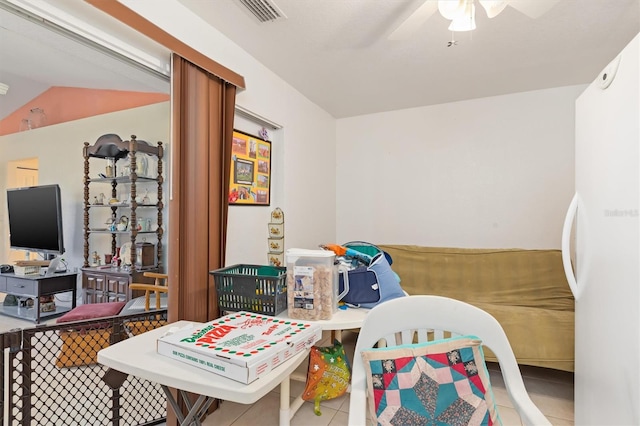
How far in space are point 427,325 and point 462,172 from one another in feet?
8.35

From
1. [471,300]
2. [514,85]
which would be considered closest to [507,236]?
[471,300]

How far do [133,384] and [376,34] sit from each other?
8.21ft

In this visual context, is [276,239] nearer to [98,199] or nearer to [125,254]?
[125,254]

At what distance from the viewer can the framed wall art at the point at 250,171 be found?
2.39m

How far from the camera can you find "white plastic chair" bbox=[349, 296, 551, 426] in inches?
44.5

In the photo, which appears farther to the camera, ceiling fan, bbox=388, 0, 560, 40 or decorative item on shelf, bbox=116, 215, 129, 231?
decorative item on shelf, bbox=116, 215, 129, 231

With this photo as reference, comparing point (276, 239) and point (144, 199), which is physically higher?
point (144, 199)

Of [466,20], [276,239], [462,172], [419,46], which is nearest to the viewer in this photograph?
[466,20]

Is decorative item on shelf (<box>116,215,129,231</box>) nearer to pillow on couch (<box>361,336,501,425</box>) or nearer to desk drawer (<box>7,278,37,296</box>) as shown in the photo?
desk drawer (<box>7,278,37,296</box>)

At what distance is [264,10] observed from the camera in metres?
1.81

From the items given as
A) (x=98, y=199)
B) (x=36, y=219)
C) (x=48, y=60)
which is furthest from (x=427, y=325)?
(x=98, y=199)

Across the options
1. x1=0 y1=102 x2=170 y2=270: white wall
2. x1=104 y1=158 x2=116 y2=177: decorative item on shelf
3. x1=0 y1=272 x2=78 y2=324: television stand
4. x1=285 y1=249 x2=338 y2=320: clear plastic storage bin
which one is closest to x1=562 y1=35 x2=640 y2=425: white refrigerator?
x1=285 y1=249 x2=338 y2=320: clear plastic storage bin

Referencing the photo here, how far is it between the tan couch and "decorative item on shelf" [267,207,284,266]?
115 centimetres

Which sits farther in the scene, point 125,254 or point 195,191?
point 125,254
